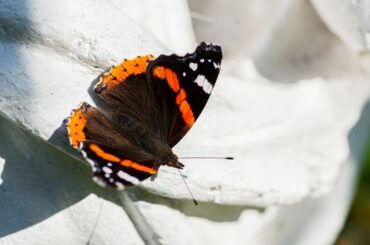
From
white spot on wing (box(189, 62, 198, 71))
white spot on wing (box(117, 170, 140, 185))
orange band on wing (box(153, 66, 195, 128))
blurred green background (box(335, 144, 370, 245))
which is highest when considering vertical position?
→ white spot on wing (box(189, 62, 198, 71))

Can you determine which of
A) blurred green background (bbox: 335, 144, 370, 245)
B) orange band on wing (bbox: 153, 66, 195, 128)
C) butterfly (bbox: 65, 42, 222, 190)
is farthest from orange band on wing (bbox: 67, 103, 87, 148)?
blurred green background (bbox: 335, 144, 370, 245)

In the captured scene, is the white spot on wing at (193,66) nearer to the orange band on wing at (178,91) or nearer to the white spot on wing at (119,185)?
the orange band on wing at (178,91)

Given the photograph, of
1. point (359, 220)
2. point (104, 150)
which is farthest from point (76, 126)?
point (359, 220)

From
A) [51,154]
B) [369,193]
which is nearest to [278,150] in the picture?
[51,154]

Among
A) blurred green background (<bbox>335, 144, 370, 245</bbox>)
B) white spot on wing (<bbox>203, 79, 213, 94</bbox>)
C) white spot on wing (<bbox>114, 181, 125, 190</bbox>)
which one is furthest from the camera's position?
blurred green background (<bbox>335, 144, 370, 245</bbox>)

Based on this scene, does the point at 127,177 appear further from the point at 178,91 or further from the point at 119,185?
the point at 178,91

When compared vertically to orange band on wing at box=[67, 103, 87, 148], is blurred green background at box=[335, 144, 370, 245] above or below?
below

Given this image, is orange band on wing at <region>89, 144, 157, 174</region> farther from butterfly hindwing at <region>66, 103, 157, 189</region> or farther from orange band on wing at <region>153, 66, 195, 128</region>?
orange band on wing at <region>153, 66, 195, 128</region>
